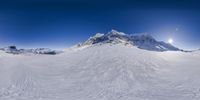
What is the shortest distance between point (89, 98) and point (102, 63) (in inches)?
771

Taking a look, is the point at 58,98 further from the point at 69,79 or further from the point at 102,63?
the point at 102,63

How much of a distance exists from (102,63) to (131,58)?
6.39m

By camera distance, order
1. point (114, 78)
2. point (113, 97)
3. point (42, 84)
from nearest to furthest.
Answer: point (113, 97) → point (42, 84) → point (114, 78)

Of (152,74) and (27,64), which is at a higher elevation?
(27,64)

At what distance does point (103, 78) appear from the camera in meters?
43.5

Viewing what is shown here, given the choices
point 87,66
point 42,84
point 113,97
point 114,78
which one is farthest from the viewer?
point 87,66

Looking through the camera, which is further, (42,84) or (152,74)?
(152,74)

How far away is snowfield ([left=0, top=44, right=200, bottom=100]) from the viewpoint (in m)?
34.5

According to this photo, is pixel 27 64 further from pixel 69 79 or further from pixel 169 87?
pixel 169 87

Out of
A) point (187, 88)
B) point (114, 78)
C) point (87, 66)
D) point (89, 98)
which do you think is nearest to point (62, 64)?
point (87, 66)

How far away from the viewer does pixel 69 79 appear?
1718 inches

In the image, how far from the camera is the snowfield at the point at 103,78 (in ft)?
113

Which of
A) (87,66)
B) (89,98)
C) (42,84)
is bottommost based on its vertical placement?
(89,98)

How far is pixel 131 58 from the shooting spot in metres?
54.2
